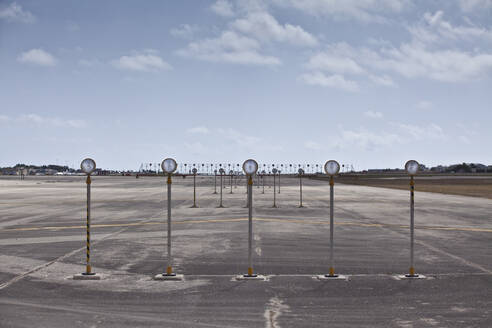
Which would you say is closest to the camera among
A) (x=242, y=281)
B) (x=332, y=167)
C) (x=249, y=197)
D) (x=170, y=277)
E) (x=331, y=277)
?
(x=242, y=281)

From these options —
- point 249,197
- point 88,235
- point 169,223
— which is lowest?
point 88,235

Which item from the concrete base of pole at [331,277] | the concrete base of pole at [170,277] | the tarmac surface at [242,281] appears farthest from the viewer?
the concrete base of pole at [331,277]

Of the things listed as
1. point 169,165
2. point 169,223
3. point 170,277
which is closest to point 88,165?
point 169,165

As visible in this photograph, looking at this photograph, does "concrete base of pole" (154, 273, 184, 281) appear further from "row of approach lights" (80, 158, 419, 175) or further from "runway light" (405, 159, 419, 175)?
"runway light" (405, 159, 419, 175)

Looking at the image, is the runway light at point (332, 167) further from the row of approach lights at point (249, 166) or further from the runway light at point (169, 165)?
the runway light at point (169, 165)

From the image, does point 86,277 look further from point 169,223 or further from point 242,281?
point 242,281

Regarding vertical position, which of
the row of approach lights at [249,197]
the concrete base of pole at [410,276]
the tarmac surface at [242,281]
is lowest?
the tarmac surface at [242,281]

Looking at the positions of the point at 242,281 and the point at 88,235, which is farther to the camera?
the point at 88,235

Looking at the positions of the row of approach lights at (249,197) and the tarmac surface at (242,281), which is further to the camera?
the row of approach lights at (249,197)

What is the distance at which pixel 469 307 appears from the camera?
7.59 meters

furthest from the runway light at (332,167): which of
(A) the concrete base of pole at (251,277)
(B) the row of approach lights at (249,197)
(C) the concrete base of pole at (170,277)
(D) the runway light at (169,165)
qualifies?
(C) the concrete base of pole at (170,277)

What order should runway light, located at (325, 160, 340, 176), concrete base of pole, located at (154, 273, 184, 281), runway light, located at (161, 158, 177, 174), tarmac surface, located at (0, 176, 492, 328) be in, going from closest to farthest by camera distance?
tarmac surface, located at (0, 176, 492, 328) < concrete base of pole, located at (154, 273, 184, 281) < runway light, located at (161, 158, 177, 174) < runway light, located at (325, 160, 340, 176)

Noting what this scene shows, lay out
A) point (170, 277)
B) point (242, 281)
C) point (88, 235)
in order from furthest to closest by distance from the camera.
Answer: point (88, 235) → point (170, 277) → point (242, 281)

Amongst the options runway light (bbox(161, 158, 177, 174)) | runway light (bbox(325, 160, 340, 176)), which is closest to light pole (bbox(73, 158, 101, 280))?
runway light (bbox(161, 158, 177, 174))
